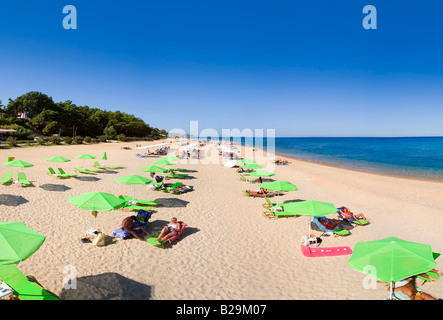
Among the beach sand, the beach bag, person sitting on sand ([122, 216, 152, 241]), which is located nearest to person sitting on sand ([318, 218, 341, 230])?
the beach sand

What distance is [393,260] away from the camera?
14.2 ft

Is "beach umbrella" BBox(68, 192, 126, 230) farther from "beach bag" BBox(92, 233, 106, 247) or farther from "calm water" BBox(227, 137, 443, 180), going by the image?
"calm water" BBox(227, 137, 443, 180)

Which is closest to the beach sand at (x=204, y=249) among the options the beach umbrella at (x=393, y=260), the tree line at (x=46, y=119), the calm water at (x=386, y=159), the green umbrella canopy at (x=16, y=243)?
the beach umbrella at (x=393, y=260)

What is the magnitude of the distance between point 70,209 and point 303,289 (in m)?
9.26

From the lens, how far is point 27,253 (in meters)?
3.94

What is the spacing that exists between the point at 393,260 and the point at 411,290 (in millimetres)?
1307

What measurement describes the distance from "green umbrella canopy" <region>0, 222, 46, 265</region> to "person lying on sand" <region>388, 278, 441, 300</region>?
23.8 ft

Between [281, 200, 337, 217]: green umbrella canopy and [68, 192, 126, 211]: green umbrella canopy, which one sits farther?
[281, 200, 337, 217]: green umbrella canopy

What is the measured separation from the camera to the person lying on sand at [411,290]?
4.66m

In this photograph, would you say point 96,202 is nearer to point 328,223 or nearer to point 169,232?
point 169,232

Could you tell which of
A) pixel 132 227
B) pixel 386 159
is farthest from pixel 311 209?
pixel 386 159

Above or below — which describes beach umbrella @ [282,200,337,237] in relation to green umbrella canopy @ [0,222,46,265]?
below

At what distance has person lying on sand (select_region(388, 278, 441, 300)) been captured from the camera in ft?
15.3
